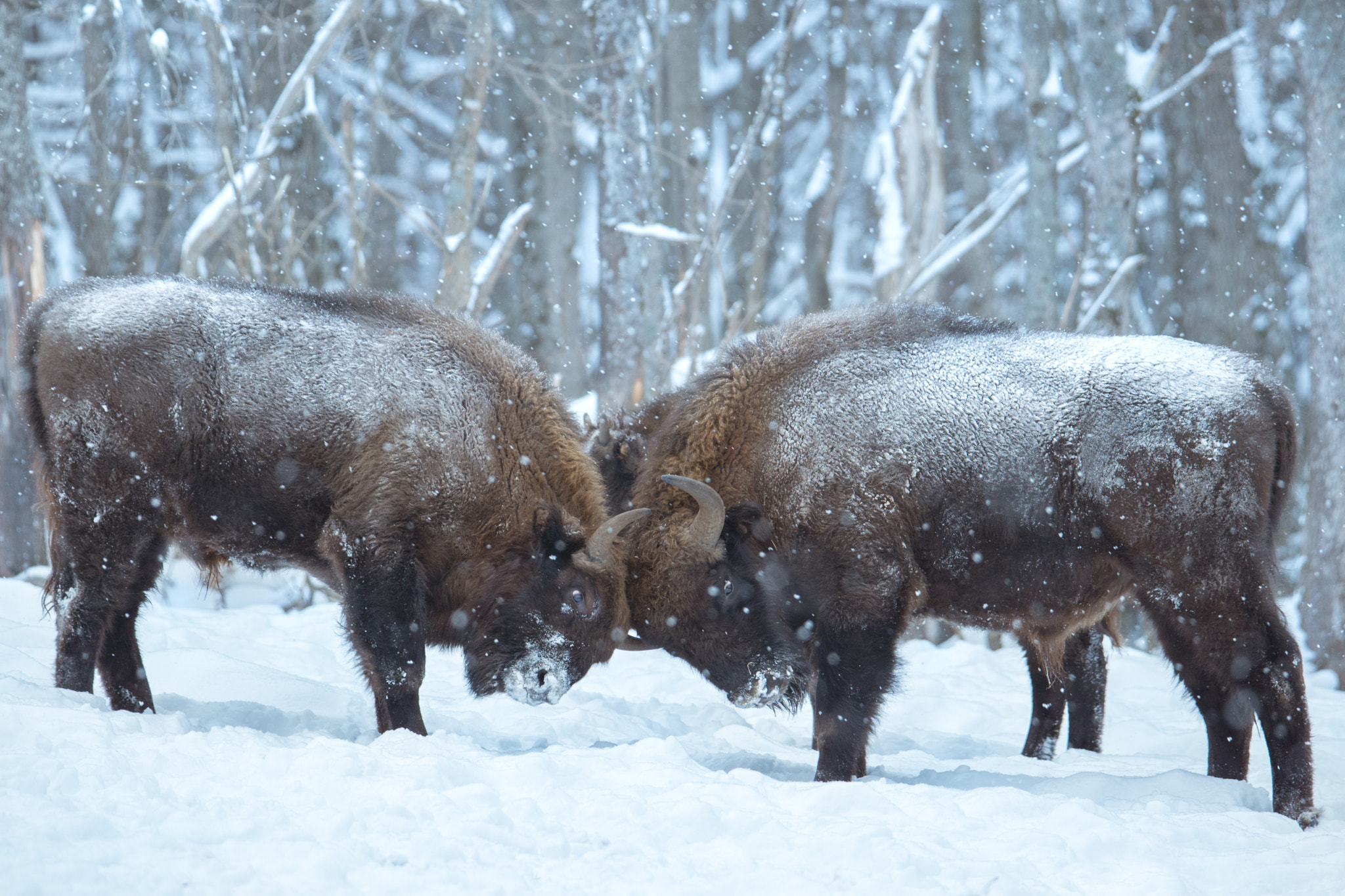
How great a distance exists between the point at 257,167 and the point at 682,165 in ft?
11.2

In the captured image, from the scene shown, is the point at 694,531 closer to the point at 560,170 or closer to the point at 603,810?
the point at 603,810

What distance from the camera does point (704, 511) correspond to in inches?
177

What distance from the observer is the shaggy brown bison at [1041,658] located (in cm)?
515

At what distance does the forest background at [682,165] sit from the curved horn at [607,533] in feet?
4.63

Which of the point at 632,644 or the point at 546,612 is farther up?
the point at 546,612

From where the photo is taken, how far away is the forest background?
24.6 ft

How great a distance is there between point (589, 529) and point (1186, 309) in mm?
11003

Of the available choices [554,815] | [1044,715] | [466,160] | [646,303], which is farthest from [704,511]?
[466,160]

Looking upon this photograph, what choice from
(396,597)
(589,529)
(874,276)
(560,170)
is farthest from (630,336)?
(560,170)

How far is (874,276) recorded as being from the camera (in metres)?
8.90

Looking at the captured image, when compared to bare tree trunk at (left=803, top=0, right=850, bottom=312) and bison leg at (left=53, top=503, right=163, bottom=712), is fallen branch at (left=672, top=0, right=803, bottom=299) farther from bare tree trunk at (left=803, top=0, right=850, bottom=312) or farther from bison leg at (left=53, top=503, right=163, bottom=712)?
bison leg at (left=53, top=503, right=163, bottom=712)

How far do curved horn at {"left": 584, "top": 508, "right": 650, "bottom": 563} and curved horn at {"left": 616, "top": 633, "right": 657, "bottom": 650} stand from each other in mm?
437

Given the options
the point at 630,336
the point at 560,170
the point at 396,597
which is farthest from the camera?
the point at 560,170

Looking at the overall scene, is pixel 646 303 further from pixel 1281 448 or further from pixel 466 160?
pixel 1281 448
